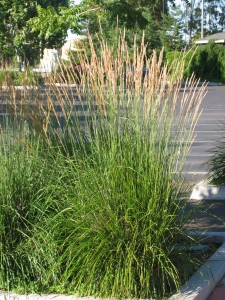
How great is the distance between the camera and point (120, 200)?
5.18m

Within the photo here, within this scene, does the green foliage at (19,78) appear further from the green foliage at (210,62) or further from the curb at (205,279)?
the green foliage at (210,62)

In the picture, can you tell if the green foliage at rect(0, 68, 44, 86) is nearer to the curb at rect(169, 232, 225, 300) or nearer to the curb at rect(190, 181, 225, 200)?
the curb at rect(169, 232, 225, 300)

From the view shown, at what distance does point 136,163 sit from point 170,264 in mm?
809

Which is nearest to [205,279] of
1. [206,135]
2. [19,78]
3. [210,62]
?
[19,78]

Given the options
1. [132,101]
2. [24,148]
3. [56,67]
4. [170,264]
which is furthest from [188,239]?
[56,67]

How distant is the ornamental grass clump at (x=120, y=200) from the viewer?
5078mm

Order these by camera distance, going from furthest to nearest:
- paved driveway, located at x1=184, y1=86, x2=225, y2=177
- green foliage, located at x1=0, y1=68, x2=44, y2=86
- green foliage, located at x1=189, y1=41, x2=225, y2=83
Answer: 1. green foliage, located at x1=189, y1=41, x2=225, y2=83
2. paved driveway, located at x1=184, y1=86, x2=225, y2=177
3. green foliage, located at x1=0, y1=68, x2=44, y2=86

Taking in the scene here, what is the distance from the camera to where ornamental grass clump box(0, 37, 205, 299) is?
5078mm

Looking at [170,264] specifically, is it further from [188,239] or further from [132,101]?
[132,101]

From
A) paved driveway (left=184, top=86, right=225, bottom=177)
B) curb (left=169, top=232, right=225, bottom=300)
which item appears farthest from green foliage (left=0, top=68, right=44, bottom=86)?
curb (left=169, top=232, right=225, bottom=300)

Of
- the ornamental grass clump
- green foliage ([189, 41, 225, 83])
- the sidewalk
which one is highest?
the ornamental grass clump

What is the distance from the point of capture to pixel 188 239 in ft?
18.2

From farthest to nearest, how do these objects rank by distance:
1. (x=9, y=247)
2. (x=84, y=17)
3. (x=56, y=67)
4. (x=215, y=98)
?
(x=215, y=98) < (x=84, y=17) < (x=56, y=67) < (x=9, y=247)

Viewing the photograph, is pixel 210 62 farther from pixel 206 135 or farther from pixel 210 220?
pixel 210 220
